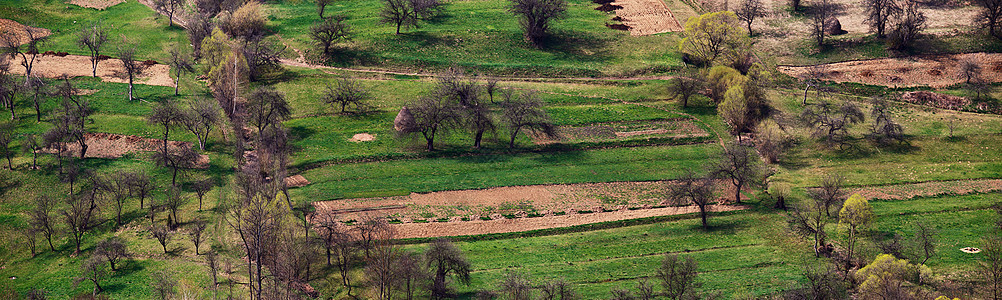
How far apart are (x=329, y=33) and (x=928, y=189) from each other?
258 feet

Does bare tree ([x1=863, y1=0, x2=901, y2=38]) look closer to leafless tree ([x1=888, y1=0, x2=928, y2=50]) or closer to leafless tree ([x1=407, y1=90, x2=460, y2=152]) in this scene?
leafless tree ([x1=888, y1=0, x2=928, y2=50])

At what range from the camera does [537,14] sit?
144875 mm

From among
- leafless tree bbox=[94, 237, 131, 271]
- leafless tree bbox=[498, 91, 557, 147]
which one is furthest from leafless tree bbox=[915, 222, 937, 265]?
leafless tree bbox=[94, 237, 131, 271]

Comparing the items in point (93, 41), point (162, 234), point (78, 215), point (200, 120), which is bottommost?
point (162, 234)

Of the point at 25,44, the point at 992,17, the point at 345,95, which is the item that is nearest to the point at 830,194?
the point at 992,17

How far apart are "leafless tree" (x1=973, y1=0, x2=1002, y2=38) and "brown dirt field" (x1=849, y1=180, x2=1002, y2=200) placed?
129ft

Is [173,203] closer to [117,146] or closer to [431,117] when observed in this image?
[117,146]

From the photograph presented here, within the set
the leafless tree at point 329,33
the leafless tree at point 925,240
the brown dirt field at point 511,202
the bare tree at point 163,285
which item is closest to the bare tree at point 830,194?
the leafless tree at point 925,240

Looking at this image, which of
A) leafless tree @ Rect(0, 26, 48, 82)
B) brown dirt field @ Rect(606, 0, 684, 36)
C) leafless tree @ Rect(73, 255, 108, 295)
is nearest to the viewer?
leafless tree @ Rect(73, 255, 108, 295)

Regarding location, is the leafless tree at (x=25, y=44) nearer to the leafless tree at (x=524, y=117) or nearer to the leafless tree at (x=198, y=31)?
the leafless tree at (x=198, y=31)

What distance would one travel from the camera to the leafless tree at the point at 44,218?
316 ft

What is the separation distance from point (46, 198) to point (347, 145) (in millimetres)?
32379

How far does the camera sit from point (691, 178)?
352 feet

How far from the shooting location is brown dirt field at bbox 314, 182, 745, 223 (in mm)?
105750
